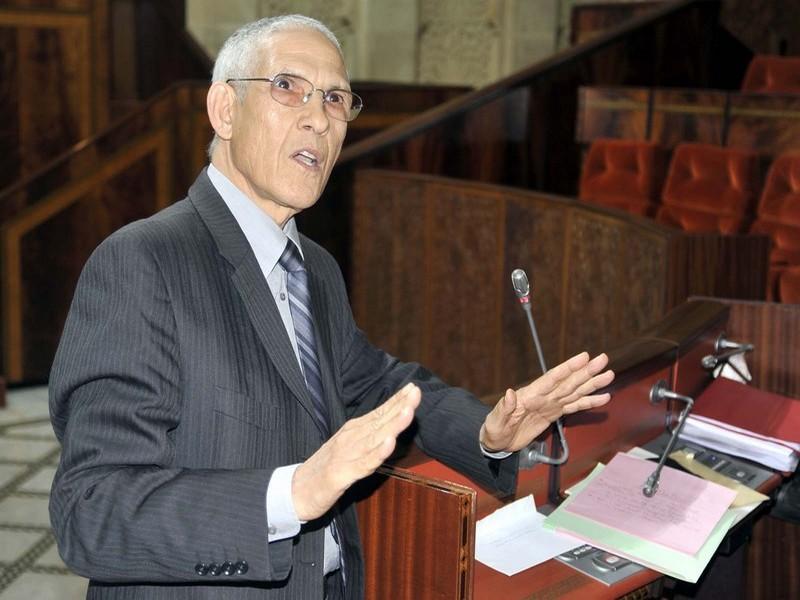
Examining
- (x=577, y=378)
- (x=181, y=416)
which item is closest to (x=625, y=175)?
(x=577, y=378)

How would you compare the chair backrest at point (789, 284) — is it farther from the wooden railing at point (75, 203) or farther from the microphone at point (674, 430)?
the wooden railing at point (75, 203)

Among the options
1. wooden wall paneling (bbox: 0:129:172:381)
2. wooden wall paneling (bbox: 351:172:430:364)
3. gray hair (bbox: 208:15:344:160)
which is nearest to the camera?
gray hair (bbox: 208:15:344:160)

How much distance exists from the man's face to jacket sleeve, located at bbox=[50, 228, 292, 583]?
0.31 meters

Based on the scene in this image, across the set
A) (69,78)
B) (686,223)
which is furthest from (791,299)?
(69,78)

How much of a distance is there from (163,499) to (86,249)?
4901 mm

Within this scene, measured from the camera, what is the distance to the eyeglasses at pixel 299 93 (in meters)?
1.57

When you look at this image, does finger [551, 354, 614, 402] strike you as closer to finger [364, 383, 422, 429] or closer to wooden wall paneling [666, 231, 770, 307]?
finger [364, 383, 422, 429]

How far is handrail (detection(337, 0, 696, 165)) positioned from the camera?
5430 millimetres

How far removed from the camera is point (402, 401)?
1251 mm

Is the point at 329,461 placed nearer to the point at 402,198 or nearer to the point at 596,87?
the point at 402,198

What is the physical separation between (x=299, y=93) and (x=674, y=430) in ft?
3.74

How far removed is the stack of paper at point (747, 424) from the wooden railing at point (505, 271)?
36.7 inches

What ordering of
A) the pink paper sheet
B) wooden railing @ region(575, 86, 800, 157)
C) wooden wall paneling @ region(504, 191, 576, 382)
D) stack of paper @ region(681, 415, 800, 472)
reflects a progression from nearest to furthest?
1. the pink paper sheet
2. stack of paper @ region(681, 415, 800, 472)
3. wooden wall paneling @ region(504, 191, 576, 382)
4. wooden railing @ region(575, 86, 800, 157)

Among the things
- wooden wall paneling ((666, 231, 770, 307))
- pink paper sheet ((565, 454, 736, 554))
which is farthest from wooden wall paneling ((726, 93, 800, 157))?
pink paper sheet ((565, 454, 736, 554))
